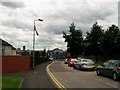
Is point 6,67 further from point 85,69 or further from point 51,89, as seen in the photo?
point 51,89

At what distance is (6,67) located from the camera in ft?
110

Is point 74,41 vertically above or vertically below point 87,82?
above

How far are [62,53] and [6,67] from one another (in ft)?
500

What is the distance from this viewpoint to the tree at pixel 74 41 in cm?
11013

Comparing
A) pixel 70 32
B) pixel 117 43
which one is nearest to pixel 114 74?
pixel 117 43

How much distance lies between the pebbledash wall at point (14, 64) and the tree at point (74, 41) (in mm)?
72165

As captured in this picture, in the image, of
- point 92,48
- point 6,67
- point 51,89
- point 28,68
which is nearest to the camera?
point 51,89

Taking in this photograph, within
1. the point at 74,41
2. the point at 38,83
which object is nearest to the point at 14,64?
the point at 38,83

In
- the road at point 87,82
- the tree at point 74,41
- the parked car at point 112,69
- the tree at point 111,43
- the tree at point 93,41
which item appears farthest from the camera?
the tree at point 74,41

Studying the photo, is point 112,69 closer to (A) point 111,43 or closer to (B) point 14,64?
(B) point 14,64

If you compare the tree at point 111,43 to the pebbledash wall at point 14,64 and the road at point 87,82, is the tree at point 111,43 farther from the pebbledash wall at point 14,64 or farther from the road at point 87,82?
the road at point 87,82

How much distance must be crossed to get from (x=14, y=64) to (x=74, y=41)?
77524mm

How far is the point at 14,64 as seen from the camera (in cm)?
3491

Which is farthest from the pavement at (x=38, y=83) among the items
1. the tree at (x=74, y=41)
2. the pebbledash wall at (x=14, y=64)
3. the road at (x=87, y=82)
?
the tree at (x=74, y=41)
